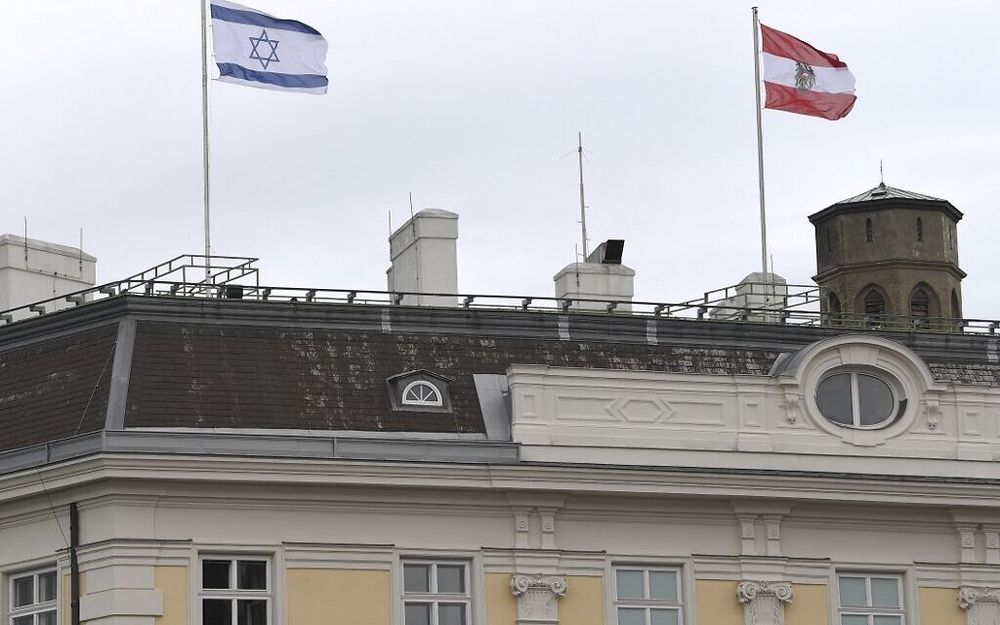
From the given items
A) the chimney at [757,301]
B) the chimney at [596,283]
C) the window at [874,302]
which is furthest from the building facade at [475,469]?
the window at [874,302]

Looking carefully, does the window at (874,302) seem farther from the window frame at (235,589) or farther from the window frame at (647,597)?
the window frame at (235,589)

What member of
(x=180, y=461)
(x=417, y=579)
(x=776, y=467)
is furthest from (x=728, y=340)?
(x=180, y=461)

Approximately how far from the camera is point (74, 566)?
4528cm

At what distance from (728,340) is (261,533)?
10717 millimetres

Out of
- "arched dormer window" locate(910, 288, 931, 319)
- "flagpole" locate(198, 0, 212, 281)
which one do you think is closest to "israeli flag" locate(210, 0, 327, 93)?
"flagpole" locate(198, 0, 212, 281)

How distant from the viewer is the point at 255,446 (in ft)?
150

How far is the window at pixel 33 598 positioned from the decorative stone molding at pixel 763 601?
1251 cm

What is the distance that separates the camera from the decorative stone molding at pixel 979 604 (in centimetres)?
4938

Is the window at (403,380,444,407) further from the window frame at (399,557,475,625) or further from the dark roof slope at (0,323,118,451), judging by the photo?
the dark roof slope at (0,323,118,451)

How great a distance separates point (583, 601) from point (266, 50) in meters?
13.6

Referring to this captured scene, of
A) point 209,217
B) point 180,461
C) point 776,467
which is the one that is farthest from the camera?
point 209,217

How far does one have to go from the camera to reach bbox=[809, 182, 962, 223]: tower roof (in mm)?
74000

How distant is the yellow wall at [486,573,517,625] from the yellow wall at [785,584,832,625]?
5.33 m

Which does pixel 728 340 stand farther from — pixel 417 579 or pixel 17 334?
pixel 17 334
